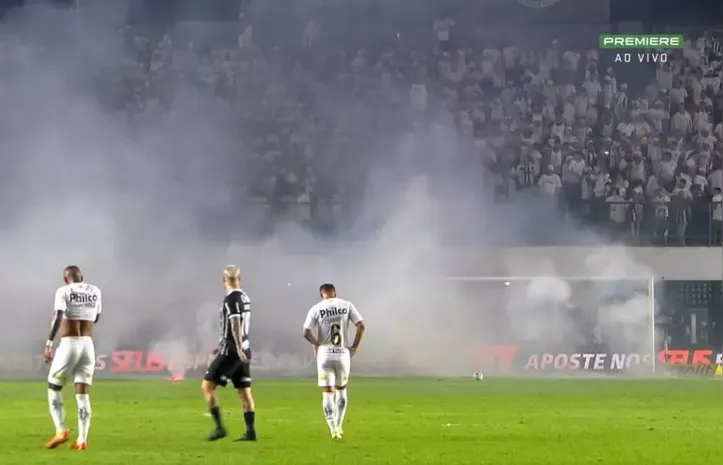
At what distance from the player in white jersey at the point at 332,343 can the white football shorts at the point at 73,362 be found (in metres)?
2.42

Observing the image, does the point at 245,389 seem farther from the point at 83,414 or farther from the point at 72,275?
the point at 72,275

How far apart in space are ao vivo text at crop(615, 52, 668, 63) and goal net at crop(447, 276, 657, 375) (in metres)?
6.61


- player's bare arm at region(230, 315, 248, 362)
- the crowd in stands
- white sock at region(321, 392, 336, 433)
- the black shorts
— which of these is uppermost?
the crowd in stands

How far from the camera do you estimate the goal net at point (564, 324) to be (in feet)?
104

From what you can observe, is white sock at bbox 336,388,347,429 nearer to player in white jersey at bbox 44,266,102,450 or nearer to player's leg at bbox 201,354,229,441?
player's leg at bbox 201,354,229,441

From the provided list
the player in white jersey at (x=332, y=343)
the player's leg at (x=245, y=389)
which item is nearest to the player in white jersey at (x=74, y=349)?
the player's leg at (x=245, y=389)

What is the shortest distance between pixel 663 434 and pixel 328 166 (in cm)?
2035

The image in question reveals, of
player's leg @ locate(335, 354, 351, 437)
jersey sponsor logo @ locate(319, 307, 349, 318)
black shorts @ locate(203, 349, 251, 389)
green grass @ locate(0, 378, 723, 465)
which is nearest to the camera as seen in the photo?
green grass @ locate(0, 378, 723, 465)

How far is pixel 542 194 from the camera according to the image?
3478 cm

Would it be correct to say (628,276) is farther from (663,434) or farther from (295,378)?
(663,434)

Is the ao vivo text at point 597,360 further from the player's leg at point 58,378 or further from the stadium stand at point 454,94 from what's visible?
the player's leg at point 58,378

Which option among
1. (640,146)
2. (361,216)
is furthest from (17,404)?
(640,146)

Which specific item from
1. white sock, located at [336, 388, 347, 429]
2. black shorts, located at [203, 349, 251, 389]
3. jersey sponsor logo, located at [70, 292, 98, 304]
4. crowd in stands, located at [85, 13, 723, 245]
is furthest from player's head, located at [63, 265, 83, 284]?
crowd in stands, located at [85, 13, 723, 245]

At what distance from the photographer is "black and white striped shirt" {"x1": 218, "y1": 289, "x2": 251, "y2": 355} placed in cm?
1443
